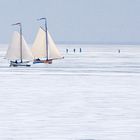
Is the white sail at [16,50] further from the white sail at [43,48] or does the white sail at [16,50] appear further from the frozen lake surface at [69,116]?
the frozen lake surface at [69,116]

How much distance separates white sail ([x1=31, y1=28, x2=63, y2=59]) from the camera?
75.2m

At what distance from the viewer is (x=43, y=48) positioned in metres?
78.5

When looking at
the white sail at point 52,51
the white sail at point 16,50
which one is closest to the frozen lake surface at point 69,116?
the white sail at point 16,50

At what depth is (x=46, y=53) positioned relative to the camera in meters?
75.9

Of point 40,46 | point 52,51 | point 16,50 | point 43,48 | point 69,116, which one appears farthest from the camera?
point 40,46

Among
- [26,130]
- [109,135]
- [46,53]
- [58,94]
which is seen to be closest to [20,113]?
[26,130]

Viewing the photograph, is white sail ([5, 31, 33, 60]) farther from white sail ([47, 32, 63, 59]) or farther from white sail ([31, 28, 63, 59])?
white sail ([47, 32, 63, 59])

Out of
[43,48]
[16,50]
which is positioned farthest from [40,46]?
[16,50]

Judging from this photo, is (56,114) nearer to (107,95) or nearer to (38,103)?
(38,103)

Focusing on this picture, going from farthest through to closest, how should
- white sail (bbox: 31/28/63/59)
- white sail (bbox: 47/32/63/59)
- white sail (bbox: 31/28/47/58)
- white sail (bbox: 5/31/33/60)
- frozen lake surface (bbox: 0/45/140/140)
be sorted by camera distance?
white sail (bbox: 31/28/47/58) → white sail (bbox: 31/28/63/59) → white sail (bbox: 47/32/63/59) → white sail (bbox: 5/31/33/60) → frozen lake surface (bbox: 0/45/140/140)

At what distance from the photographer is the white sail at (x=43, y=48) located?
75188 millimetres

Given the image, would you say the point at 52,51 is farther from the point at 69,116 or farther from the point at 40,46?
the point at 69,116

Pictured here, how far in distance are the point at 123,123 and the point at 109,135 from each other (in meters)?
1.93

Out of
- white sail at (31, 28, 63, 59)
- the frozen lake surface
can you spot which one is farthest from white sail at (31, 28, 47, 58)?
the frozen lake surface
